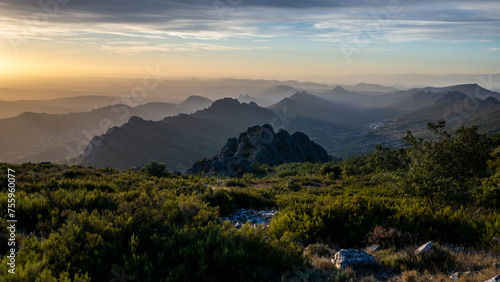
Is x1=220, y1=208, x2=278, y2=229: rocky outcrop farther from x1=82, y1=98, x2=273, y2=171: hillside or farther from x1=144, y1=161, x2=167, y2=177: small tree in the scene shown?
x1=82, y1=98, x2=273, y2=171: hillside

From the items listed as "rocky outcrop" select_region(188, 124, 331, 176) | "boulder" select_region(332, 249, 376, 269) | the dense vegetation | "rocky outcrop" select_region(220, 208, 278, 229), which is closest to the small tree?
the dense vegetation

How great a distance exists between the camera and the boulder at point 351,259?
18.0ft

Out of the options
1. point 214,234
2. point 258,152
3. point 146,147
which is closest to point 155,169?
point 214,234

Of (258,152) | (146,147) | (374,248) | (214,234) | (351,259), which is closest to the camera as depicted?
(351,259)

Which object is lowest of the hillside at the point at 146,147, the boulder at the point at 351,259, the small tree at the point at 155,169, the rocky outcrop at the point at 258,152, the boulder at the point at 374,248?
the hillside at the point at 146,147

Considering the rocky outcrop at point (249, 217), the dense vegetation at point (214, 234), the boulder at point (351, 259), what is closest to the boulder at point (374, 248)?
the dense vegetation at point (214, 234)

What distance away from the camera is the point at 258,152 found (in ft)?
197

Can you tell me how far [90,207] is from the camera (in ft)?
29.6

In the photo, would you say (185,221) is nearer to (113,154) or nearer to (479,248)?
(479,248)

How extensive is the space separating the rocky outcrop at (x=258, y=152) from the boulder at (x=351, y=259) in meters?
38.7

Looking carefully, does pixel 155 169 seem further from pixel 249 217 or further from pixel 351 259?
pixel 351 259

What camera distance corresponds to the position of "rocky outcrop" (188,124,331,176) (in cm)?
4802

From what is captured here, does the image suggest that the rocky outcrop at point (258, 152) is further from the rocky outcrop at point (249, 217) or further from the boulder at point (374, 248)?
the boulder at point (374, 248)

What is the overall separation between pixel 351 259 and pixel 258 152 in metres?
54.6
